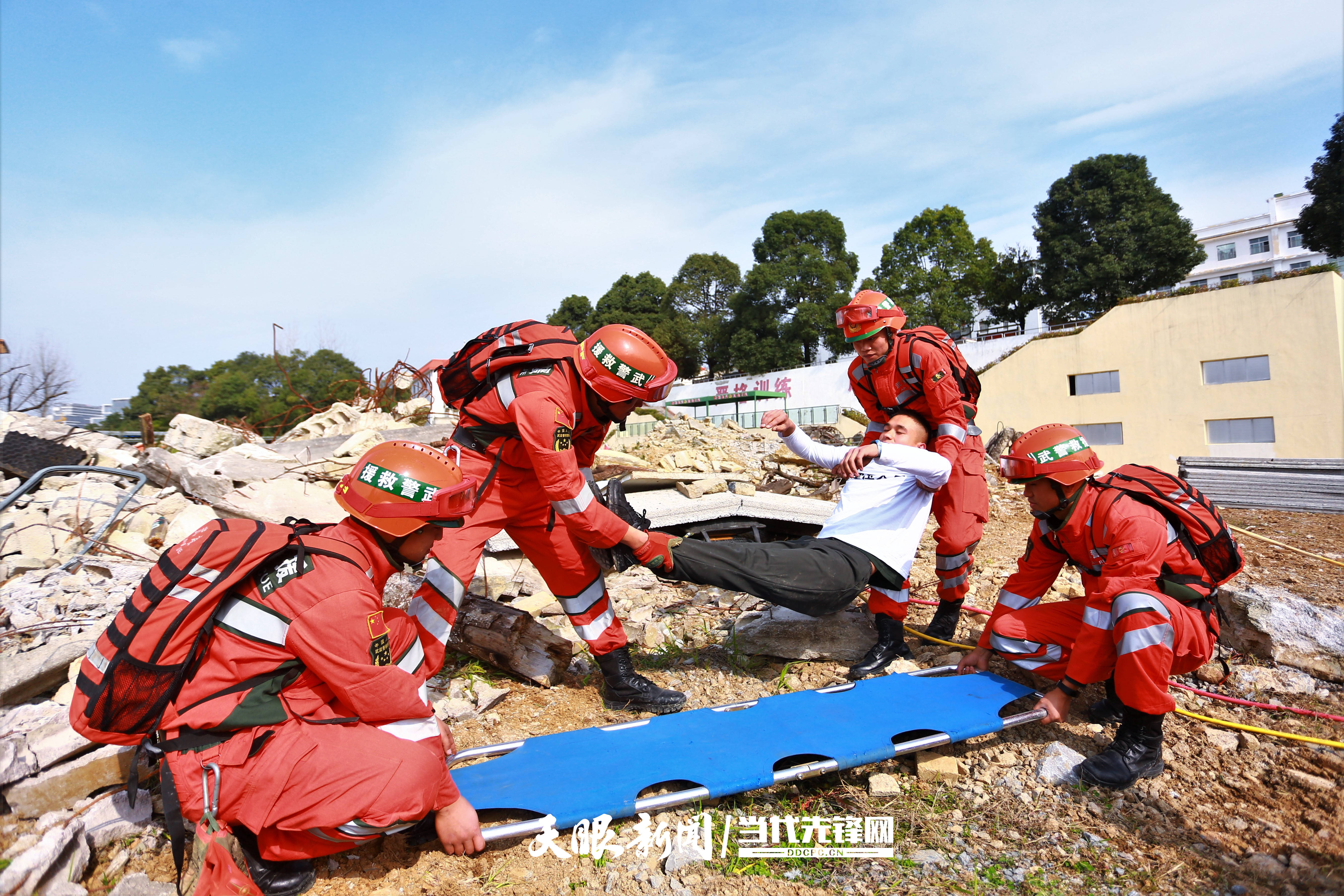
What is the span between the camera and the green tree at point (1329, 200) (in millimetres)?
24266

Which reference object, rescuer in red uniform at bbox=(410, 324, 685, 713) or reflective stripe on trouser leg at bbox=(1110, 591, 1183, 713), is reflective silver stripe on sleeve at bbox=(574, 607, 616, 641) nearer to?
rescuer in red uniform at bbox=(410, 324, 685, 713)

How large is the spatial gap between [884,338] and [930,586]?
83.3 inches

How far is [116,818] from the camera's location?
2482 mm

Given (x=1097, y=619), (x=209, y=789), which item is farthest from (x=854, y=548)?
(x=209, y=789)

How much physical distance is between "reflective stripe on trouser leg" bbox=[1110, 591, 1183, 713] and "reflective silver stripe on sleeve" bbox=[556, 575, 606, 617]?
2336 mm

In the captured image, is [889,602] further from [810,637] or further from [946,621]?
[946,621]

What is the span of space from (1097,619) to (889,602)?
111 cm

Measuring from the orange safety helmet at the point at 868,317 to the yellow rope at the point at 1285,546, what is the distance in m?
3.47

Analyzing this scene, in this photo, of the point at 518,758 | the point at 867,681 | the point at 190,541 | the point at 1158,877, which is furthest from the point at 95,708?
the point at 1158,877

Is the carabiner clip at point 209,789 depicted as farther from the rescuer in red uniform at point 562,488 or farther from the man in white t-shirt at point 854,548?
the man in white t-shirt at point 854,548

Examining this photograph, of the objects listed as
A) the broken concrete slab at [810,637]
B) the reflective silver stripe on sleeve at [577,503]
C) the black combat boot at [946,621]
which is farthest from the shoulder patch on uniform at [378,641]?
the black combat boot at [946,621]

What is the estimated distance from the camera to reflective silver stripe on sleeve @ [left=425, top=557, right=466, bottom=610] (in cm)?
316

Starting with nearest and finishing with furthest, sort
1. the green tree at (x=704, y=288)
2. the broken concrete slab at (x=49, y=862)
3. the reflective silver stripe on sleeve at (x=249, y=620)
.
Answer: the broken concrete slab at (x=49, y=862) → the reflective silver stripe on sleeve at (x=249, y=620) → the green tree at (x=704, y=288)

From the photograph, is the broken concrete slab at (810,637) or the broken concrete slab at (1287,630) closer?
the broken concrete slab at (1287,630)
